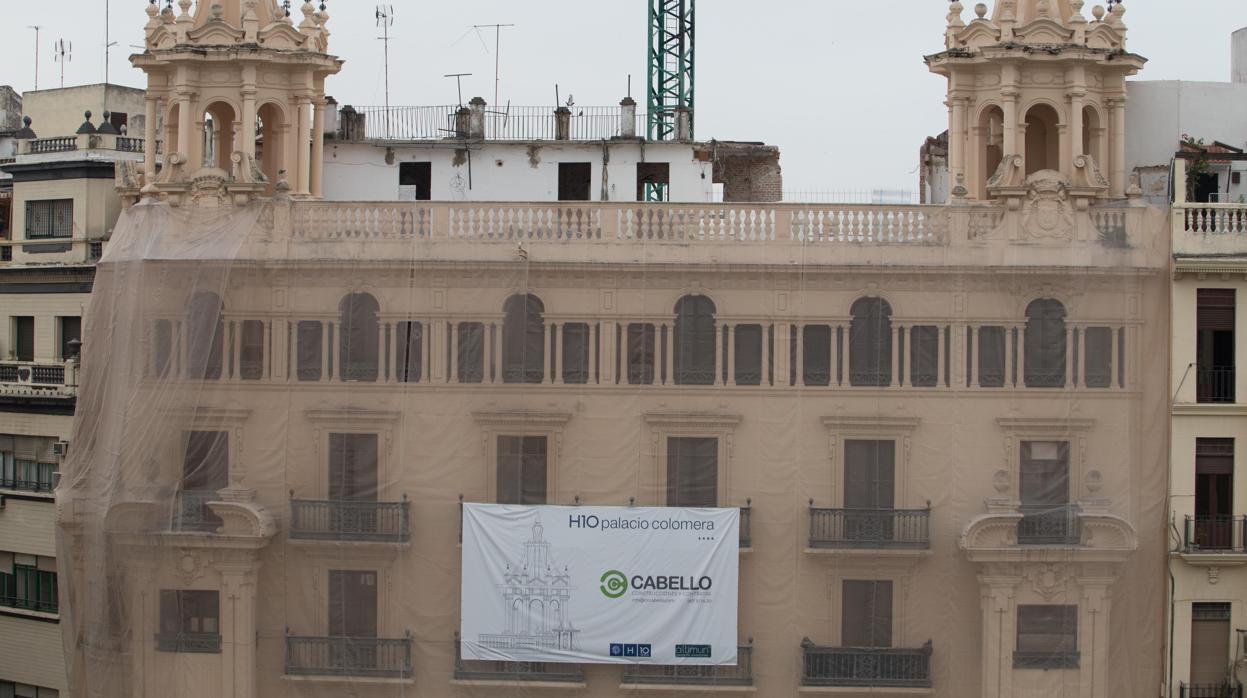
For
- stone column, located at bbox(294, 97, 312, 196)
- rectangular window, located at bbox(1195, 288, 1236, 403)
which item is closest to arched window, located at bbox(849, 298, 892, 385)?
rectangular window, located at bbox(1195, 288, 1236, 403)

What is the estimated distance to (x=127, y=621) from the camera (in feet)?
121

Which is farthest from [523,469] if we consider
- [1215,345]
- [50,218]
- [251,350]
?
[50,218]

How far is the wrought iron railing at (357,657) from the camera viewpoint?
121 feet

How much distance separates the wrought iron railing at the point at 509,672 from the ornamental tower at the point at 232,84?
33.3 ft

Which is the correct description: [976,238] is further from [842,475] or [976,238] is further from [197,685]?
[197,685]

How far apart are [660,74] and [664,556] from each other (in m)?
17.5

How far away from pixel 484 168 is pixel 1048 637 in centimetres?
1697

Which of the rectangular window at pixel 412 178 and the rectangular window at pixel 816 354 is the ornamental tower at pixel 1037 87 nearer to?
the rectangular window at pixel 816 354

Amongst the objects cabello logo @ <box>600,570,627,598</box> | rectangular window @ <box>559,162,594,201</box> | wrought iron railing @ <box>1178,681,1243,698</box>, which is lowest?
wrought iron railing @ <box>1178,681,1243,698</box>

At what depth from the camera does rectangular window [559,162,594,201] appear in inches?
1742

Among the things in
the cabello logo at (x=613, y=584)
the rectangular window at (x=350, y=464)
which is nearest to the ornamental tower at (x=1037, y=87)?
the cabello logo at (x=613, y=584)

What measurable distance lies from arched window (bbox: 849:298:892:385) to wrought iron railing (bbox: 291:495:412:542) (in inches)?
364

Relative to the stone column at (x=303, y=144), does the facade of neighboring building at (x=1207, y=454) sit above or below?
below

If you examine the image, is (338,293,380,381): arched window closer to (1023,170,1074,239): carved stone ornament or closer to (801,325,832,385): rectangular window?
(801,325,832,385): rectangular window
